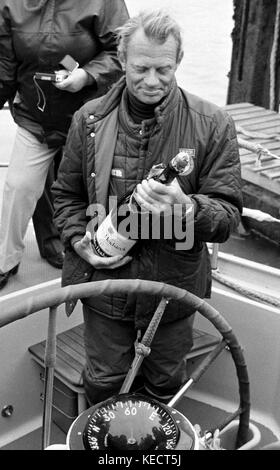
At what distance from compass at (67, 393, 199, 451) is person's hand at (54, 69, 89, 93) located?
4.59ft

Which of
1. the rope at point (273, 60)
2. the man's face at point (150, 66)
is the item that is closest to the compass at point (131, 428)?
the man's face at point (150, 66)

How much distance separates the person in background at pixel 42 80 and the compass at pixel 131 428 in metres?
1.43

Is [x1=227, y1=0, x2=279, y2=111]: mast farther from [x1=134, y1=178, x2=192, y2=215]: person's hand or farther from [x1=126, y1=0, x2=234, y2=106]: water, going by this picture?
[x1=134, y1=178, x2=192, y2=215]: person's hand

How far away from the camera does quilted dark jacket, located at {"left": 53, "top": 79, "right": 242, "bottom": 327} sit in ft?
6.15

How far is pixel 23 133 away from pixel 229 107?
3.11 metres

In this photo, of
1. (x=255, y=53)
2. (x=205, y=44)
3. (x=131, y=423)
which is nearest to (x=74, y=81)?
(x=131, y=423)

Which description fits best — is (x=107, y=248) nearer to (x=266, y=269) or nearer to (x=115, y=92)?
(x=115, y=92)

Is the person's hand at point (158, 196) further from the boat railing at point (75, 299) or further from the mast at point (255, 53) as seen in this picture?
the mast at point (255, 53)

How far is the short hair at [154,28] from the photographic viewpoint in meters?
1.79

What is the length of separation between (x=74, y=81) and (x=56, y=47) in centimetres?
16

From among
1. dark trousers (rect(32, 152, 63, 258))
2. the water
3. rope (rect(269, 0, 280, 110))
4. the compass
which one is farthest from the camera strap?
the water

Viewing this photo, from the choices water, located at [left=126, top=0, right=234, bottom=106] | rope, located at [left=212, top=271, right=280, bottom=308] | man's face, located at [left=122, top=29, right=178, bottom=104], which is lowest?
water, located at [left=126, top=0, right=234, bottom=106]

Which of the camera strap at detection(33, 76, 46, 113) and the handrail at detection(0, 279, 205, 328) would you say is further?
the camera strap at detection(33, 76, 46, 113)

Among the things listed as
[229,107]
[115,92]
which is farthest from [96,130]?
[229,107]
